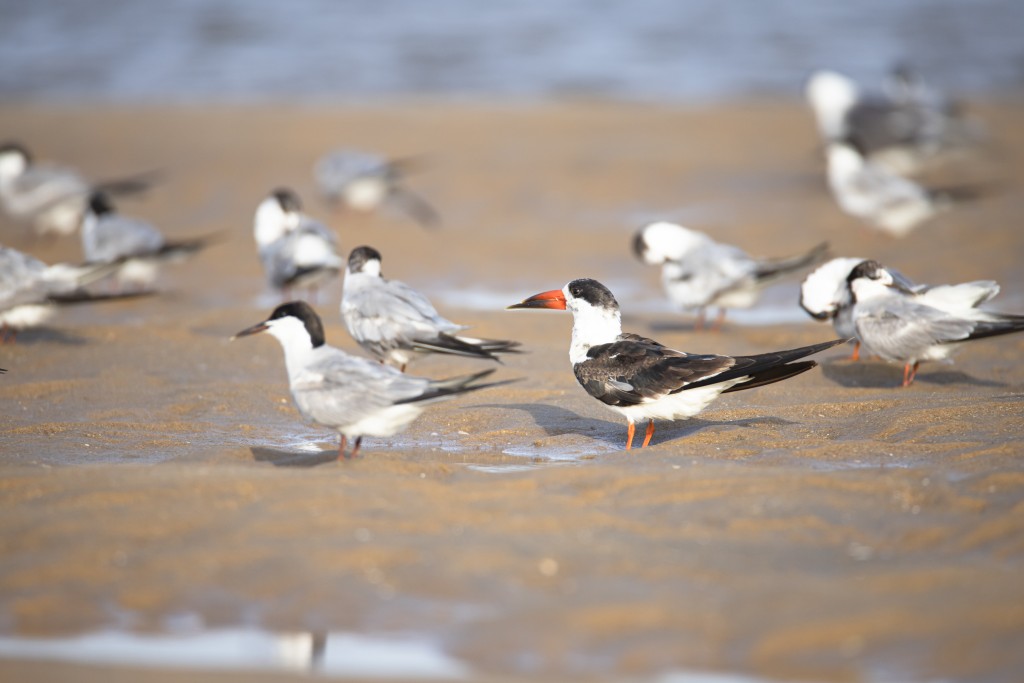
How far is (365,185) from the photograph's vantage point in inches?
464

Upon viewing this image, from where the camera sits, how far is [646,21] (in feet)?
77.4

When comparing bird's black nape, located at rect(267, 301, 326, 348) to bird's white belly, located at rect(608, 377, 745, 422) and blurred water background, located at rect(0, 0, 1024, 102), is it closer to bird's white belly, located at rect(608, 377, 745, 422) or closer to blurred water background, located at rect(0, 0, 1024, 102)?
bird's white belly, located at rect(608, 377, 745, 422)

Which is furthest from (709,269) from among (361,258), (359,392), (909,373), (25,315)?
(25,315)

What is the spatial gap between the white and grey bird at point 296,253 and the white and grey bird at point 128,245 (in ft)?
1.84

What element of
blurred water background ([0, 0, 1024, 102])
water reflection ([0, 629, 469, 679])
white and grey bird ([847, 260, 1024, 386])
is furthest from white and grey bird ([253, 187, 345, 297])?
blurred water background ([0, 0, 1024, 102])

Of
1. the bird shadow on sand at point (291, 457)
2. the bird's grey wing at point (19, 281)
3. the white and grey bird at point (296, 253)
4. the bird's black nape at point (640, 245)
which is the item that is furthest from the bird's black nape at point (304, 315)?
the bird's black nape at point (640, 245)

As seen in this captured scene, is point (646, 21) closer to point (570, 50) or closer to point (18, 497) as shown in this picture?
point (570, 50)

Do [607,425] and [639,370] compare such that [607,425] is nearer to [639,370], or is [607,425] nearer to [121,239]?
[639,370]

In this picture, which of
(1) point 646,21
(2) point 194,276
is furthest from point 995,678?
(1) point 646,21

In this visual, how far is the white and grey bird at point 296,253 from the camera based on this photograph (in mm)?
8430

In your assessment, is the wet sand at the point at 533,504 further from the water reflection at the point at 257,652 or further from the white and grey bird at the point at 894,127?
the white and grey bird at the point at 894,127

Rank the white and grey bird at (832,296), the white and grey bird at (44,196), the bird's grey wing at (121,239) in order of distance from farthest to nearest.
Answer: the white and grey bird at (44,196) → the bird's grey wing at (121,239) → the white and grey bird at (832,296)

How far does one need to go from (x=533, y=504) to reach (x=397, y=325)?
201 cm

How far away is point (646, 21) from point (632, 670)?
71.2 ft
